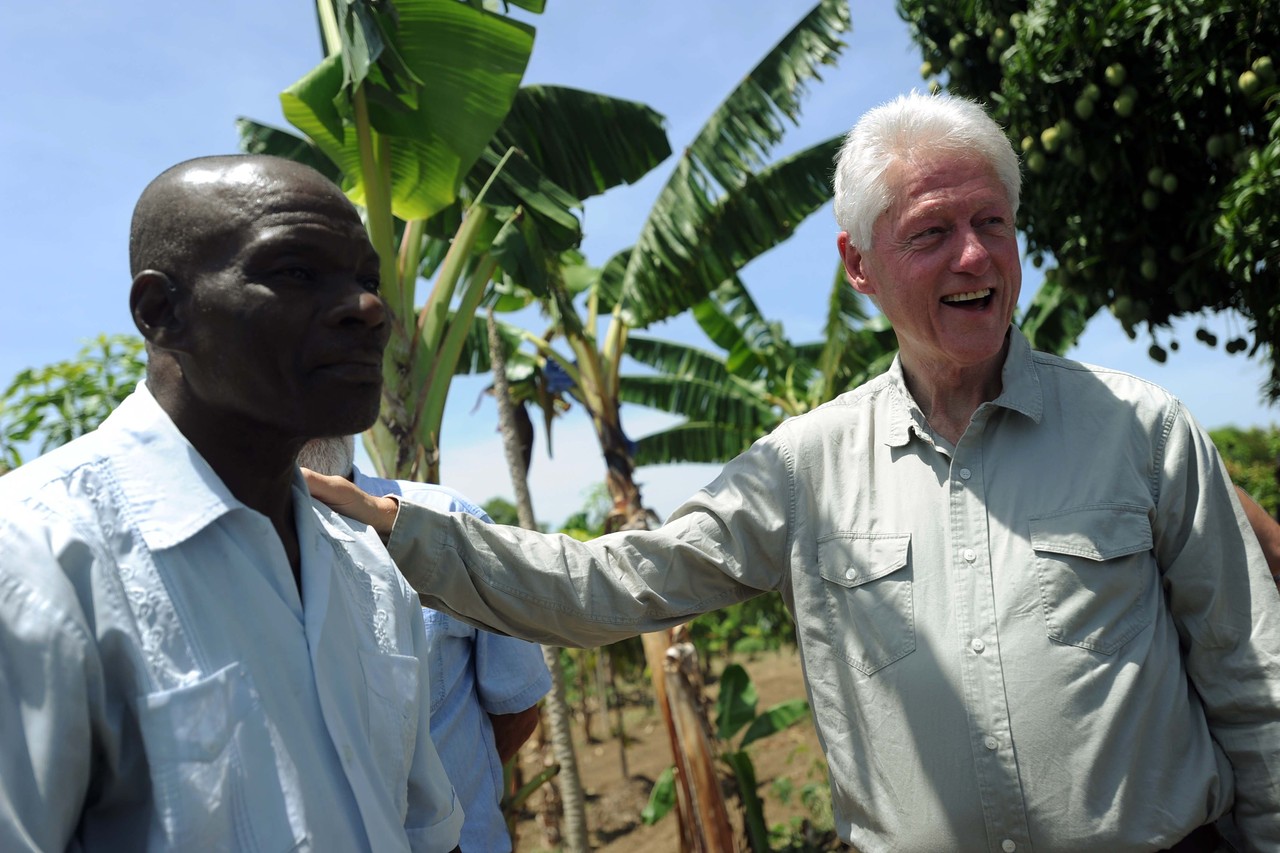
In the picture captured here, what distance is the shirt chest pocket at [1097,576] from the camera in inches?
77.1

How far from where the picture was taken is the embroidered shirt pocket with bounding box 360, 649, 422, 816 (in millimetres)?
Result: 1494

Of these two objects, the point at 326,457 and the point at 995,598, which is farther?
the point at 326,457

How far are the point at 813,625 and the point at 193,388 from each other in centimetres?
128

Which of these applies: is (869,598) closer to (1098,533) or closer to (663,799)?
(1098,533)

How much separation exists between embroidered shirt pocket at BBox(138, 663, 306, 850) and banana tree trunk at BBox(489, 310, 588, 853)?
14.9 feet

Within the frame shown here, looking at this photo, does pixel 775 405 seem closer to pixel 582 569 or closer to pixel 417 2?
pixel 417 2

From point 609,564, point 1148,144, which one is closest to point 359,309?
point 609,564

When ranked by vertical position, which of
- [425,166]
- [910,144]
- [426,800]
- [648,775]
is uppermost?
[425,166]

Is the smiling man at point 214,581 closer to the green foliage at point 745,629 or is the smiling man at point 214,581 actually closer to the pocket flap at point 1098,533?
the pocket flap at point 1098,533

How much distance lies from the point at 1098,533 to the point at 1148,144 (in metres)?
4.24

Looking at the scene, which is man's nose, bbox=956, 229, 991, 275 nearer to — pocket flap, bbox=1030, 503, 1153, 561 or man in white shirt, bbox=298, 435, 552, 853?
pocket flap, bbox=1030, 503, 1153, 561

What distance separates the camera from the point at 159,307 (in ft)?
4.54

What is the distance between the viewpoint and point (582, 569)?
85.0 inches

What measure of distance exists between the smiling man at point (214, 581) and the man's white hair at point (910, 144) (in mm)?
1148
